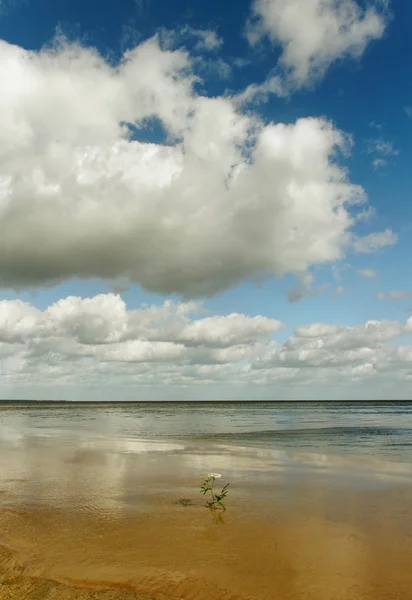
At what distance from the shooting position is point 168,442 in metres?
32.8

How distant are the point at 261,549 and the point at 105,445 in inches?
871

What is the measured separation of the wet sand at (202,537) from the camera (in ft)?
26.4

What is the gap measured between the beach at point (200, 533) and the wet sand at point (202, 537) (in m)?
0.04

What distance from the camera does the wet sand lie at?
804cm

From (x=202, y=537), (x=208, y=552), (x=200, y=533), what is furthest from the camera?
(x=200, y=533)

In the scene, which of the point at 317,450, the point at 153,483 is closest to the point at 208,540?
the point at 153,483

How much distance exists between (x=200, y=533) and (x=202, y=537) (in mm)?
308

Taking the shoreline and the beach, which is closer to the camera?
the shoreline


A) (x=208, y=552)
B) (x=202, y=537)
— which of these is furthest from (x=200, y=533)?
(x=208, y=552)

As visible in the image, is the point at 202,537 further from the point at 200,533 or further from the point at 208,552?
the point at 208,552

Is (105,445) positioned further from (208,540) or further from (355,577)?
(355,577)

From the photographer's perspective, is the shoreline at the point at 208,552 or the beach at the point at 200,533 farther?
the beach at the point at 200,533

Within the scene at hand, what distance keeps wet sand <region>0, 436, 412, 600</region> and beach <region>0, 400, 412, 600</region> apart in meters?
0.04

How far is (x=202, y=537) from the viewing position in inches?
419
